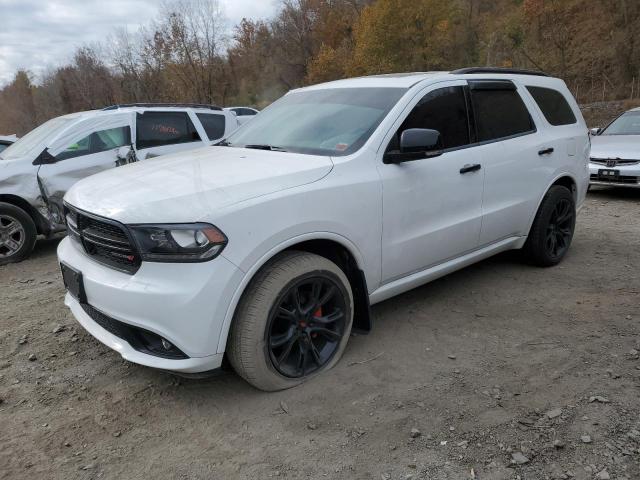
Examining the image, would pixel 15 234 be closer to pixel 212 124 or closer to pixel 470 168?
pixel 212 124

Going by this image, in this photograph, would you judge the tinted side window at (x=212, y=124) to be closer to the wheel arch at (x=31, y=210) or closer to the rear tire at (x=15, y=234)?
the wheel arch at (x=31, y=210)

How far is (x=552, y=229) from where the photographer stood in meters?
4.83

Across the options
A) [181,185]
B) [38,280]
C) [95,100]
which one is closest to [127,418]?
[181,185]

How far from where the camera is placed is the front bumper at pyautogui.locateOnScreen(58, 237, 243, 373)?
2.47 metres

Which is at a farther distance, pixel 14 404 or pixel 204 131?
pixel 204 131

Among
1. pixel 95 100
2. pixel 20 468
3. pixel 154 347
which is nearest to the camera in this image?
pixel 20 468

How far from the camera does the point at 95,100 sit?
1848 inches

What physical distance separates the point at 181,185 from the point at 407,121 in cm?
158

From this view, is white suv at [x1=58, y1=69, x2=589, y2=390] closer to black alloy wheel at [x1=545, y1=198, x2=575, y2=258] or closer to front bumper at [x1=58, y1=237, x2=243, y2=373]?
front bumper at [x1=58, y1=237, x2=243, y2=373]

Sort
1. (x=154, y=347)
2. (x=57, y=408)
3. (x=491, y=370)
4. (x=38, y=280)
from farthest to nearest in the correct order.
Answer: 1. (x=38, y=280)
2. (x=491, y=370)
3. (x=57, y=408)
4. (x=154, y=347)

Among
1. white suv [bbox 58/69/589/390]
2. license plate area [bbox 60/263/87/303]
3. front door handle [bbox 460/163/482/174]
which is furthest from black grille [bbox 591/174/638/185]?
license plate area [bbox 60/263/87/303]

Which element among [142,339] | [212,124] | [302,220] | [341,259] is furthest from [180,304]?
[212,124]

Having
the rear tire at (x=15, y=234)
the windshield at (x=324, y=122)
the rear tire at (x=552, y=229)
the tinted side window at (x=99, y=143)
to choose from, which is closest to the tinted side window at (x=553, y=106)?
the rear tire at (x=552, y=229)

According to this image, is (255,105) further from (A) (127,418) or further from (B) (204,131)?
(A) (127,418)
